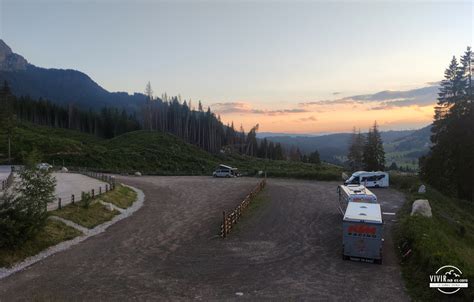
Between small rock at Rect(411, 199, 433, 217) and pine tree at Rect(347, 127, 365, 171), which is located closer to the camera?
small rock at Rect(411, 199, 433, 217)

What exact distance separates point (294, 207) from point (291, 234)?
881 centimetres

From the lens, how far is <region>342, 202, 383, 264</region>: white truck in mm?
16844

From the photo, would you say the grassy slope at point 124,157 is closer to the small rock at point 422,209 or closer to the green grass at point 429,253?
the small rock at point 422,209

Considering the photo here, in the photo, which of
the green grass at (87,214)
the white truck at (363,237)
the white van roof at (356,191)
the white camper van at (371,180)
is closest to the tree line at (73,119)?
the white camper van at (371,180)

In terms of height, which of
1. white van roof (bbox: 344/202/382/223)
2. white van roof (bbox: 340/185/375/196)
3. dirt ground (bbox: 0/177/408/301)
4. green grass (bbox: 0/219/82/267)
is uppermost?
white van roof (bbox: 340/185/375/196)

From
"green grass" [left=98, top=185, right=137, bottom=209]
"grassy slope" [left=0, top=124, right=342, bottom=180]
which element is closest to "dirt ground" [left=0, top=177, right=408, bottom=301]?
"green grass" [left=98, top=185, right=137, bottom=209]

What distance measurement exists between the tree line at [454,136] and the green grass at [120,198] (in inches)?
1544

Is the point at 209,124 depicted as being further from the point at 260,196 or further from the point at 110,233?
the point at 110,233

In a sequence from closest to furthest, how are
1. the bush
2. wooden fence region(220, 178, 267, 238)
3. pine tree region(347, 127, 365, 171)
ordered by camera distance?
the bush
wooden fence region(220, 178, 267, 238)
pine tree region(347, 127, 365, 171)

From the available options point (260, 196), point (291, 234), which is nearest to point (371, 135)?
point (260, 196)

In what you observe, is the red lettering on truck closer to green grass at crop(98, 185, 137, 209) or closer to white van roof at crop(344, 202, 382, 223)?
white van roof at crop(344, 202, 382, 223)

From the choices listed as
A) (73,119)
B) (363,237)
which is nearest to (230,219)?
(363,237)

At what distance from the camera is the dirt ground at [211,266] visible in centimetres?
1347

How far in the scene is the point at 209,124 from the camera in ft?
440
